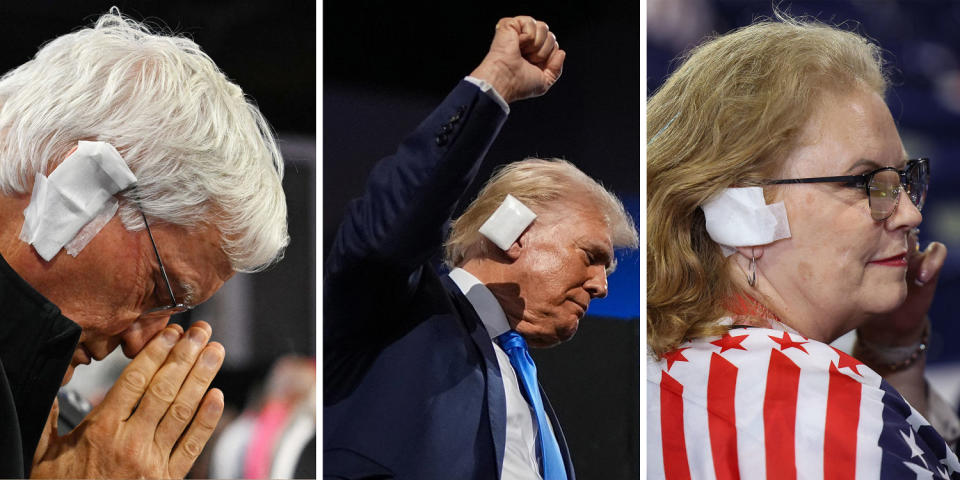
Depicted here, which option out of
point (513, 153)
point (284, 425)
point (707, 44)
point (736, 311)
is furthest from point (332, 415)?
point (707, 44)

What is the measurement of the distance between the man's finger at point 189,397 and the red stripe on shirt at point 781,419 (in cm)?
141

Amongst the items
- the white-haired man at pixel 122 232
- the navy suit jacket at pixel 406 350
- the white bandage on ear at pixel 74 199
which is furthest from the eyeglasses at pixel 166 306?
the navy suit jacket at pixel 406 350

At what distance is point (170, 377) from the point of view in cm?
239

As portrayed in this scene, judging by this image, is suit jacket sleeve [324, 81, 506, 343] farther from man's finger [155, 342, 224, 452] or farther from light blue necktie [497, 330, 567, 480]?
man's finger [155, 342, 224, 452]

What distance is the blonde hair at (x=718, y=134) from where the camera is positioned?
83.9 inches

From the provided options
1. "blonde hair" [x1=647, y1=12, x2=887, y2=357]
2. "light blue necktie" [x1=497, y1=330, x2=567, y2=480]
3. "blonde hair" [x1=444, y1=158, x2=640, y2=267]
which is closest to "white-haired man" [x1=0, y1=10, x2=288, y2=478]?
"blonde hair" [x1=444, y1=158, x2=640, y2=267]

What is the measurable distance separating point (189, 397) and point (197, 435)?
10 centimetres

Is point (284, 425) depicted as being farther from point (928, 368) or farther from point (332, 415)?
point (928, 368)

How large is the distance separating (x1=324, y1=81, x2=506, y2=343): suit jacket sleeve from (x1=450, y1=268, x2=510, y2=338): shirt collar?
0.27 meters

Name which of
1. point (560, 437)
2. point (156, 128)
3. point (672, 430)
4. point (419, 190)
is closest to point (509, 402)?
point (560, 437)

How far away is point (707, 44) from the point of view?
2508mm

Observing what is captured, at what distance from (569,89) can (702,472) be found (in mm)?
1074

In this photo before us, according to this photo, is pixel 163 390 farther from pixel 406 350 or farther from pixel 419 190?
pixel 419 190

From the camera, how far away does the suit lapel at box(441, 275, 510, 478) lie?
214 cm
